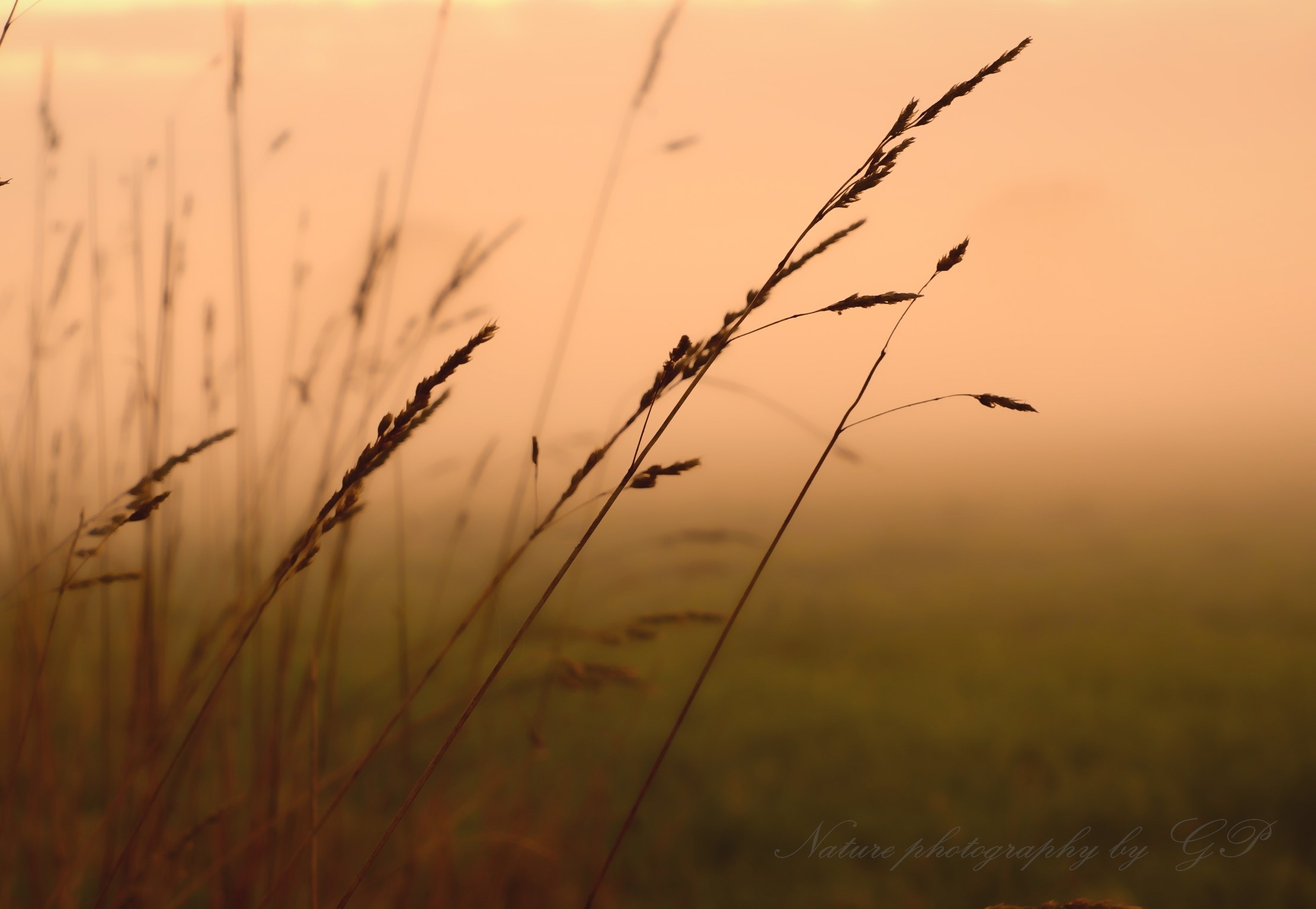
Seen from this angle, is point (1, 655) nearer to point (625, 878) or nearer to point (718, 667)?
point (625, 878)

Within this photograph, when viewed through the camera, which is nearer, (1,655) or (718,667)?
(1,655)

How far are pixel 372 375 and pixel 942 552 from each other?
5.10 metres

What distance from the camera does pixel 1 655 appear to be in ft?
5.68

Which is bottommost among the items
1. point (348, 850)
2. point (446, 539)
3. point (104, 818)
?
point (348, 850)

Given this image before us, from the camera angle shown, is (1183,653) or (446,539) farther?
(1183,653)

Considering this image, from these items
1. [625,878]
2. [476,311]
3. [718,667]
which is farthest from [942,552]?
[476,311]

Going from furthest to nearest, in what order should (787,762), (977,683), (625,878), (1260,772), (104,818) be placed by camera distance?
(977,683) → (787,762) → (1260,772) → (625,878) → (104,818)

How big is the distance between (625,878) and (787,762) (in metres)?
0.95

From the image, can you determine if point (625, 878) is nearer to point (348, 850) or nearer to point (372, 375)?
point (348, 850)

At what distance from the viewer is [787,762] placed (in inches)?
109

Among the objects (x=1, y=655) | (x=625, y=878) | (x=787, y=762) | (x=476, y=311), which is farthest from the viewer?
(x=787, y=762)

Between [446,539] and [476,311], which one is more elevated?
[476,311]

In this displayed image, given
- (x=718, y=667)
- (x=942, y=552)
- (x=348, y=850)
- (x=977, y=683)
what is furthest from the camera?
(x=942, y=552)

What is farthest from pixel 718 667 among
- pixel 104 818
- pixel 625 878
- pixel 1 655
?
pixel 104 818
